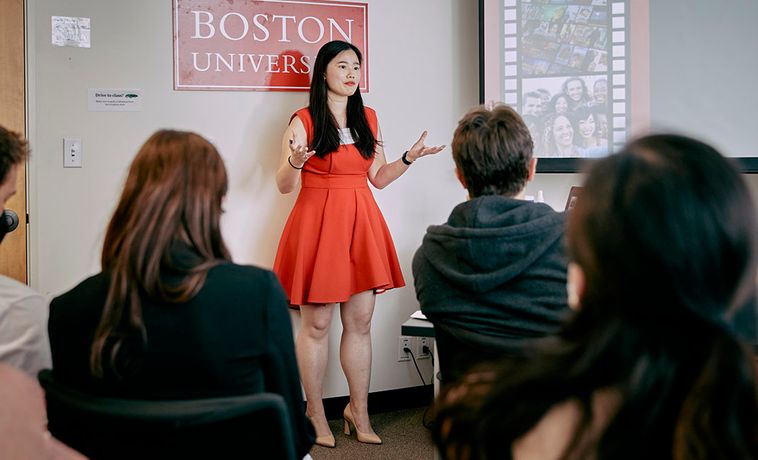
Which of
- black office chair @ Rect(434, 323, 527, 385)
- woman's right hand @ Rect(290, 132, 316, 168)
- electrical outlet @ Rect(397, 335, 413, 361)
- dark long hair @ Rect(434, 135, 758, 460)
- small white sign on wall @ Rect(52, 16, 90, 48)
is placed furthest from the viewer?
electrical outlet @ Rect(397, 335, 413, 361)

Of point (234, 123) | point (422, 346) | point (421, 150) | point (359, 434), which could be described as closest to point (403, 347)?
point (422, 346)

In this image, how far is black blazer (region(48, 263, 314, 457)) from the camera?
118 cm

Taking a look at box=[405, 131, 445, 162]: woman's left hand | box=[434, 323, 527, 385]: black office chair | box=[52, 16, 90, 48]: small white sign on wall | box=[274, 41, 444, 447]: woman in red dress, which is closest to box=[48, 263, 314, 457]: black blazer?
box=[434, 323, 527, 385]: black office chair

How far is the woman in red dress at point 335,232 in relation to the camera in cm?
296

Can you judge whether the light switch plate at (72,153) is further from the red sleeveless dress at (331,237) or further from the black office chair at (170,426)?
the black office chair at (170,426)

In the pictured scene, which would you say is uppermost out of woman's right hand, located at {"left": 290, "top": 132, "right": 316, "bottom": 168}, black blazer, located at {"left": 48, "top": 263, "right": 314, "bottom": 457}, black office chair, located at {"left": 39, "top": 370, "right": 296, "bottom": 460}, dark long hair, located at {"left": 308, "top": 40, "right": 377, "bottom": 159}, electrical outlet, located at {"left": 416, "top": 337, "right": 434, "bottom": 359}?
dark long hair, located at {"left": 308, "top": 40, "right": 377, "bottom": 159}

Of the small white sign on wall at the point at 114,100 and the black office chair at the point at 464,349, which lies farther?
the small white sign on wall at the point at 114,100

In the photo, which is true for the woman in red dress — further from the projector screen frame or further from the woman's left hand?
the projector screen frame

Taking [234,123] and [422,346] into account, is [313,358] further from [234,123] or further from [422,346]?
[234,123]

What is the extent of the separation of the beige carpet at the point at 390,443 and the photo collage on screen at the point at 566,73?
1.38m

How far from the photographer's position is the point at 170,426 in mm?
1020

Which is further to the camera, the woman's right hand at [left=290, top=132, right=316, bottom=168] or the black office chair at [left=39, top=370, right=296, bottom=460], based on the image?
the woman's right hand at [left=290, top=132, right=316, bottom=168]

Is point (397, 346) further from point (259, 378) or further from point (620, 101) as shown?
point (259, 378)

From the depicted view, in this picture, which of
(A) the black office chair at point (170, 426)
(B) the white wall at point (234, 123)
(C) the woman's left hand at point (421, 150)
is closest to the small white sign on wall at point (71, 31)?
(B) the white wall at point (234, 123)
